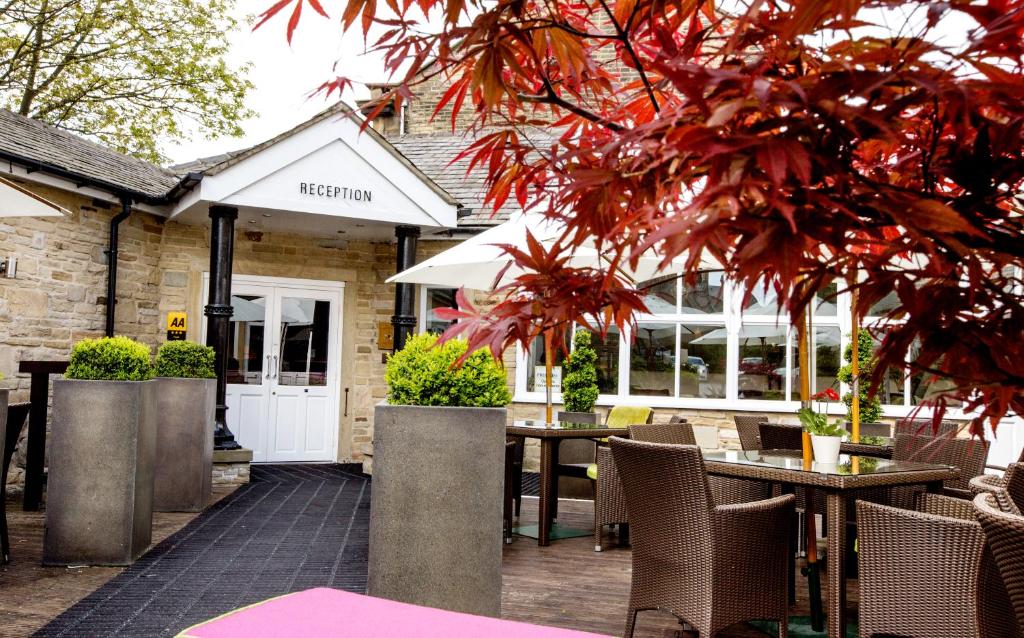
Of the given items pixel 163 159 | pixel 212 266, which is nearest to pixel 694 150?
pixel 212 266

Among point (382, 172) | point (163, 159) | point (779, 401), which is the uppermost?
point (163, 159)

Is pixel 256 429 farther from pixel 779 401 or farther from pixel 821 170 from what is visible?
pixel 821 170

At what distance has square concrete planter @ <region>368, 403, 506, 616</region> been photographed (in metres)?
3.57

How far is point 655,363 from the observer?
10.0m

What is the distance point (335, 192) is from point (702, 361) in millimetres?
4685

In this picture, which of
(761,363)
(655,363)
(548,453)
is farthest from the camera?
(655,363)

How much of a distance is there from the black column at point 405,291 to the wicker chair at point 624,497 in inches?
153

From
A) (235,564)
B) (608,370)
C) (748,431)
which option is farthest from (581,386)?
(235,564)

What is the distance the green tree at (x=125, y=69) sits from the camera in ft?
54.1

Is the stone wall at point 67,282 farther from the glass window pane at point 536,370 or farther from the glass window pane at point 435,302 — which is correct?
the glass window pane at point 536,370

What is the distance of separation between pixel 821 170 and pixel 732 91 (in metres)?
0.16

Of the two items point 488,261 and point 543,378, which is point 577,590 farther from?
point 543,378

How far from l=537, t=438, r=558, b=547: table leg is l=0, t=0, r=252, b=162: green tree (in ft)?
50.3

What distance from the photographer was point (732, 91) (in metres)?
1.03
